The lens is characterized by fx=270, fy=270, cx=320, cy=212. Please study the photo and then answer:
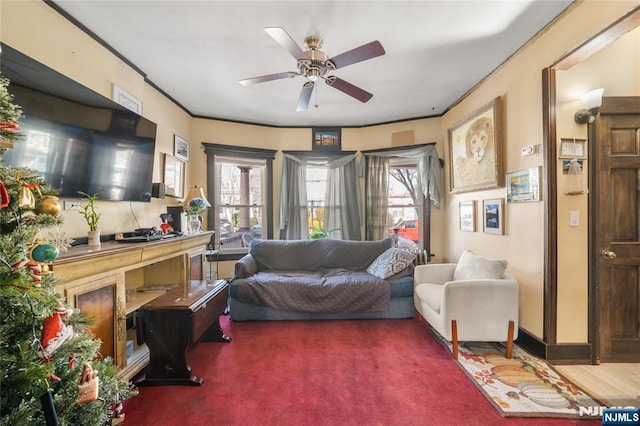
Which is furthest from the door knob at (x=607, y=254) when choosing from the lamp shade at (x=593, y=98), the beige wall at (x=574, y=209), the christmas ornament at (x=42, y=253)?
the christmas ornament at (x=42, y=253)

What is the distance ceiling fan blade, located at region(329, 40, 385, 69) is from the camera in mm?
1851

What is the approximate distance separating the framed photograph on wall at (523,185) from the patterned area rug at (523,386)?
4.49 feet

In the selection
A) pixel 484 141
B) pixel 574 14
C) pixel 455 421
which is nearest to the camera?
pixel 455 421

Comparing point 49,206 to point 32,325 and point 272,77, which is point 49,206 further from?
point 272,77

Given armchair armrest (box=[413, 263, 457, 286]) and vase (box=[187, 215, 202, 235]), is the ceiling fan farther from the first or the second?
armchair armrest (box=[413, 263, 457, 286])

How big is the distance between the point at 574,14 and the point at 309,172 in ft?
11.4

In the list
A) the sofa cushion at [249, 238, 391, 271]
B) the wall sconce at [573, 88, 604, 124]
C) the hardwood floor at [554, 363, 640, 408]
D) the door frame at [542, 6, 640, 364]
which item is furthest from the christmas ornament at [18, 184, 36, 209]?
the wall sconce at [573, 88, 604, 124]

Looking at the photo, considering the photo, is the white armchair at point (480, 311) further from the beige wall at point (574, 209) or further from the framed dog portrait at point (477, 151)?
the framed dog portrait at point (477, 151)

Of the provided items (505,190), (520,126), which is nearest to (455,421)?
(505,190)

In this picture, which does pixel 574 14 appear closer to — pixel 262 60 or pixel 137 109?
pixel 262 60

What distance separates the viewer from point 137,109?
9.21 ft

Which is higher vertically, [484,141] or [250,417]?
[484,141]

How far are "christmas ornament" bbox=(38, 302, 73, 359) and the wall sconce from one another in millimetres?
3441

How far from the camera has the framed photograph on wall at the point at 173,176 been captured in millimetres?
3387
